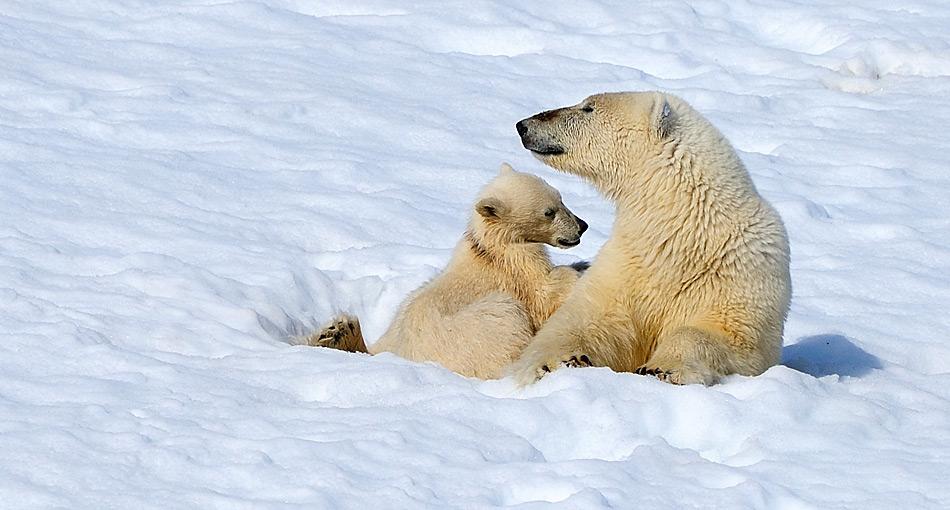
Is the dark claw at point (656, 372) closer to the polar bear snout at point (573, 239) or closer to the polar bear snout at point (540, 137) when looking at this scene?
the polar bear snout at point (540, 137)

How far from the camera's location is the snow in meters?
4.66

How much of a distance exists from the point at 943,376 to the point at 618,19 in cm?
639

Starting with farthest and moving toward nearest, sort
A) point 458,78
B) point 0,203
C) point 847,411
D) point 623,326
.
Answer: point 458,78 → point 0,203 → point 623,326 → point 847,411

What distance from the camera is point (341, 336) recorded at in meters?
6.70

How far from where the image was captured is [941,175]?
30.5 ft

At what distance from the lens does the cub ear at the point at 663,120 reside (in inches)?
238

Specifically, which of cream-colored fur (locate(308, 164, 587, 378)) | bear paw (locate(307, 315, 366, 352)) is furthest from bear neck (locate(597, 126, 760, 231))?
bear paw (locate(307, 315, 366, 352))

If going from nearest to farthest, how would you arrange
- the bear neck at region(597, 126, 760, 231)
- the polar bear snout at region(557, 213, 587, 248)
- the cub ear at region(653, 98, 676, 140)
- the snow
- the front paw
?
the snow
the front paw
the bear neck at region(597, 126, 760, 231)
the cub ear at region(653, 98, 676, 140)
the polar bear snout at region(557, 213, 587, 248)

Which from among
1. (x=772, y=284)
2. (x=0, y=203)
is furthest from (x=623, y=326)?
(x=0, y=203)

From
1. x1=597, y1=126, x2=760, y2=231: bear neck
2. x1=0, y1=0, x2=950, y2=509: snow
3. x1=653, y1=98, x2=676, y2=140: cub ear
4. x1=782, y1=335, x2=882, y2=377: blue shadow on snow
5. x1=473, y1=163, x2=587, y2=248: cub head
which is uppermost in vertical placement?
x1=653, y1=98, x2=676, y2=140: cub ear

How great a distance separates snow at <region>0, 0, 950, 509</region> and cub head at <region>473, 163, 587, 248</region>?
32.0 inches

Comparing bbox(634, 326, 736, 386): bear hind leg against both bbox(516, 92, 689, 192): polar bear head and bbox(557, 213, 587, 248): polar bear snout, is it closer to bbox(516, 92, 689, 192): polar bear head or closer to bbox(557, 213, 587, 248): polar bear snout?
bbox(516, 92, 689, 192): polar bear head

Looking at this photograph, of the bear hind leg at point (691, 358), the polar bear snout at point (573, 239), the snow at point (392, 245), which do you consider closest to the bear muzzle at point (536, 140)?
the polar bear snout at point (573, 239)

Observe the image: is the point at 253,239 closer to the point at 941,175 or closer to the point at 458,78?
the point at 458,78
